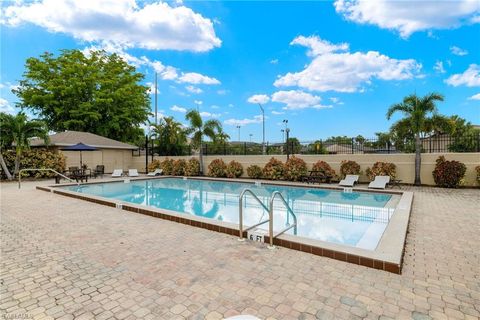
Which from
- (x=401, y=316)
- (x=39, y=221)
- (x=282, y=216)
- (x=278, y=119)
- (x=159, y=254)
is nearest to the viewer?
(x=401, y=316)

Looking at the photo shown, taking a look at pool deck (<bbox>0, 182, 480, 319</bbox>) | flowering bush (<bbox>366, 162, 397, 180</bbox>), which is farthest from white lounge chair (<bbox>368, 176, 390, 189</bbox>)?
pool deck (<bbox>0, 182, 480, 319</bbox>)

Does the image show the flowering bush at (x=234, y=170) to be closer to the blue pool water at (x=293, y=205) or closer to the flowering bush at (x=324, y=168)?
the blue pool water at (x=293, y=205)

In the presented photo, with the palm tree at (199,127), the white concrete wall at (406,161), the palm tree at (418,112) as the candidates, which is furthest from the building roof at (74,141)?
the palm tree at (418,112)

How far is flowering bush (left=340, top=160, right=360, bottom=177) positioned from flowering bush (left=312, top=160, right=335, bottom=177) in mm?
517

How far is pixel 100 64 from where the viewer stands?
29984mm

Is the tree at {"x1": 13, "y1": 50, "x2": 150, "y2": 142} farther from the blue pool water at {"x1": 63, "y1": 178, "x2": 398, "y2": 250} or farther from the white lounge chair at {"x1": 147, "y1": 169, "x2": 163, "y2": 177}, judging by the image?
the blue pool water at {"x1": 63, "y1": 178, "x2": 398, "y2": 250}

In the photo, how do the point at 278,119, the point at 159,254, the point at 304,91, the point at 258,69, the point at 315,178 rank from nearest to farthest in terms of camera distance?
the point at 159,254 → the point at 315,178 → the point at 258,69 → the point at 304,91 → the point at 278,119

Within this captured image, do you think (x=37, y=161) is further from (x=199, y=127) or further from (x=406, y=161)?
(x=406, y=161)

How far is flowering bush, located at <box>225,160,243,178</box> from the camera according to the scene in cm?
1805

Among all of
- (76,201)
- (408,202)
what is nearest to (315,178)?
(408,202)

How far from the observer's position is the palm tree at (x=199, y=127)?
1883cm

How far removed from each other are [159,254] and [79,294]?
1369 millimetres

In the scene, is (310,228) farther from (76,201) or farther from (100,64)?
(100,64)

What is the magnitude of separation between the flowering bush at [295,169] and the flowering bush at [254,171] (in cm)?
211
